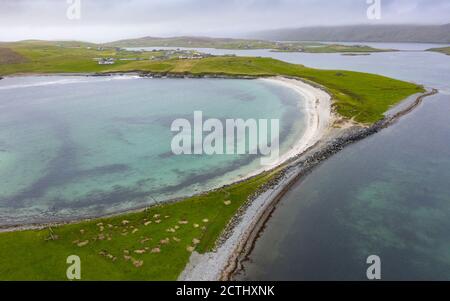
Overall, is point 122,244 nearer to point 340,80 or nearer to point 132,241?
point 132,241

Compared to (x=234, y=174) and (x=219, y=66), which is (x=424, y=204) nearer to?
(x=234, y=174)

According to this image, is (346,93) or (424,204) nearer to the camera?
(424,204)

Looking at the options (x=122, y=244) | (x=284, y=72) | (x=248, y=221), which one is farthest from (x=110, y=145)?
(x=284, y=72)

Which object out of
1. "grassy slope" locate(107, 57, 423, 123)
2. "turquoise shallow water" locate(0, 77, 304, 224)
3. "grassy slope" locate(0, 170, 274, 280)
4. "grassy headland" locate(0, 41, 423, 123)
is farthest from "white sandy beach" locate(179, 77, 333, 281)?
"grassy headland" locate(0, 41, 423, 123)
